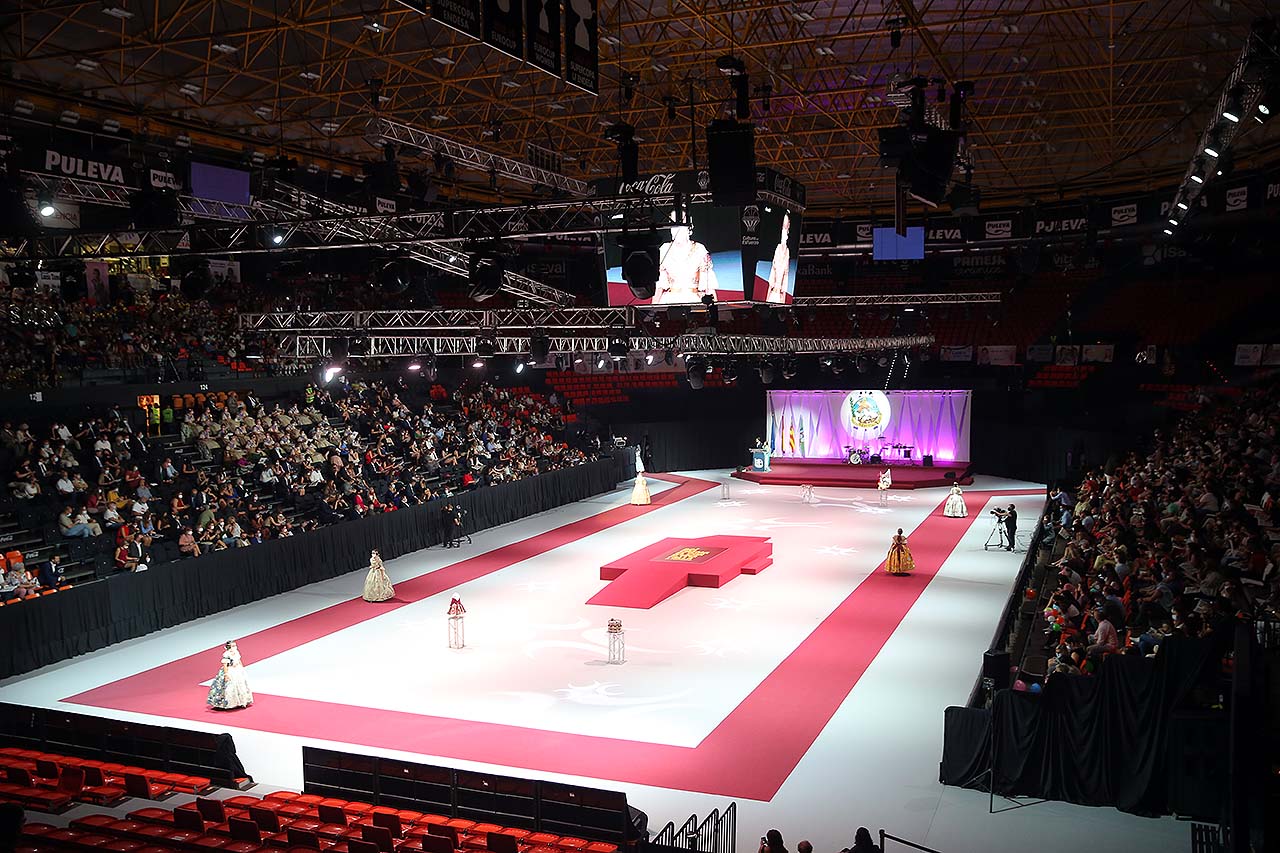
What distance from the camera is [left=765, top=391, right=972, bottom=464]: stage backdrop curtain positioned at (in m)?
39.1

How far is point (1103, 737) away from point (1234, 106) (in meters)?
8.18

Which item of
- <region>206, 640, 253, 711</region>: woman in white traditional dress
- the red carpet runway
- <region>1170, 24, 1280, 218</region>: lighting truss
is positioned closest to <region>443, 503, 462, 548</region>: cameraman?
the red carpet runway

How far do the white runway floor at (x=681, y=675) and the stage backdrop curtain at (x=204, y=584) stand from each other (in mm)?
315

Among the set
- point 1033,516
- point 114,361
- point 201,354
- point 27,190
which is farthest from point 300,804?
point 1033,516

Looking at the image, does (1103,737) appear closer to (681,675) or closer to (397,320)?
(681,675)

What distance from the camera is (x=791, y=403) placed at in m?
41.2

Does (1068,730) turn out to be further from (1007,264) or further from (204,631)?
(1007,264)

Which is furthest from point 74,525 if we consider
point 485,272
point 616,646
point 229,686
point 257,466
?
point 616,646

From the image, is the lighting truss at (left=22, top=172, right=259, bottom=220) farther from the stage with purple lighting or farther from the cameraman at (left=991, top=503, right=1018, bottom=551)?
the stage with purple lighting

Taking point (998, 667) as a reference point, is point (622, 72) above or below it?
above

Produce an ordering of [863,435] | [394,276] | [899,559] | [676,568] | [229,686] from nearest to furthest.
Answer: [229,686] → [394,276] → [676,568] → [899,559] → [863,435]

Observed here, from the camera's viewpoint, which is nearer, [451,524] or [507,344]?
[451,524]

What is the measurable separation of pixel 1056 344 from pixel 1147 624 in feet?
92.1

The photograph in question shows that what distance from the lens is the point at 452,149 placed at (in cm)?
1877
